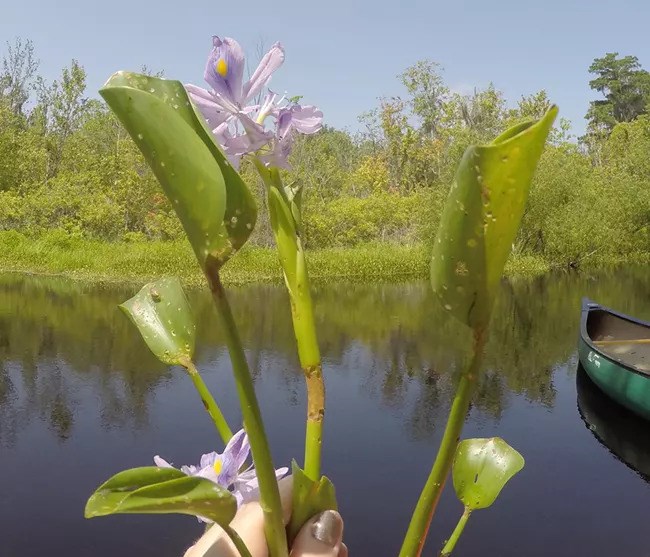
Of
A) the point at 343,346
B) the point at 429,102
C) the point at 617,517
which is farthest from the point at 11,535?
the point at 429,102

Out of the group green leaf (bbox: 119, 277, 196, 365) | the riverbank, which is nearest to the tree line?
the riverbank

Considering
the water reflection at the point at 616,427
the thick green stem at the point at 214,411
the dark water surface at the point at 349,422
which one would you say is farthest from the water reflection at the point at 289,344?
the thick green stem at the point at 214,411

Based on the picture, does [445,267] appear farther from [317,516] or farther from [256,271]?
[256,271]

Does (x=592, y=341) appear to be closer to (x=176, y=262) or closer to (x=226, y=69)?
(x=226, y=69)

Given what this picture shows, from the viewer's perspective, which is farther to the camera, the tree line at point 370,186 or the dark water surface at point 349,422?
the tree line at point 370,186

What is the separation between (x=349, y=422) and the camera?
6004 mm

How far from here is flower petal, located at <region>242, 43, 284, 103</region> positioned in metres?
0.44

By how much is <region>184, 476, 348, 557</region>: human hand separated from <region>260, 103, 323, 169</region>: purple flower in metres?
0.21

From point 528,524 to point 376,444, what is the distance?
1437mm

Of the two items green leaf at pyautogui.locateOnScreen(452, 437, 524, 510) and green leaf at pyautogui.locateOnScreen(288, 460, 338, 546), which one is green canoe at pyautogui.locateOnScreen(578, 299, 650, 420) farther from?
green leaf at pyautogui.locateOnScreen(288, 460, 338, 546)

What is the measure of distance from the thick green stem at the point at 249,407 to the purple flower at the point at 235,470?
0.04m

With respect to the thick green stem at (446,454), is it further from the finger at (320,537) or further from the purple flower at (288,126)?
the purple flower at (288,126)

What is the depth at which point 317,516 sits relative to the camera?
0.45 metres

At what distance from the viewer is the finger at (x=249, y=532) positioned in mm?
442
